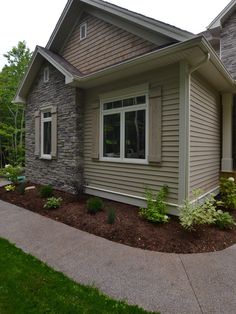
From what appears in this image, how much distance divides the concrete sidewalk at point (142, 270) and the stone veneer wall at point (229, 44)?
687cm

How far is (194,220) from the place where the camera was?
4051 millimetres

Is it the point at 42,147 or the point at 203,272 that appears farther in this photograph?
the point at 42,147

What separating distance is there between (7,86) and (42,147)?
9963mm

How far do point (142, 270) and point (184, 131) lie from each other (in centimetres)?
290

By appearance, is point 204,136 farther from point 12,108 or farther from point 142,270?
point 12,108

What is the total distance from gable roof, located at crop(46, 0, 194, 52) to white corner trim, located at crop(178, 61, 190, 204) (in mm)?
820

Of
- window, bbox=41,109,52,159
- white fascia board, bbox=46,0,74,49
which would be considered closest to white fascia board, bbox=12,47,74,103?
white fascia board, bbox=46,0,74,49

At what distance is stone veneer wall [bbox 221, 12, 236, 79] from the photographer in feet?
25.7

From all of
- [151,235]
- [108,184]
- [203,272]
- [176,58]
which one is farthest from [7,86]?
[203,272]

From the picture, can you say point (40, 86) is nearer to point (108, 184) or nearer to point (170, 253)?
point (108, 184)

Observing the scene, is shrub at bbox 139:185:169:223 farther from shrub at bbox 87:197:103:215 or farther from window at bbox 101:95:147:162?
shrub at bbox 87:197:103:215

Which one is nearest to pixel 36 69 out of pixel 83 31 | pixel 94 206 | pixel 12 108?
pixel 83 31

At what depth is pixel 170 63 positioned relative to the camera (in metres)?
4.82

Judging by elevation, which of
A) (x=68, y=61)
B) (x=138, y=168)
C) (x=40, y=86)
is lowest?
(x=138, y=168)
